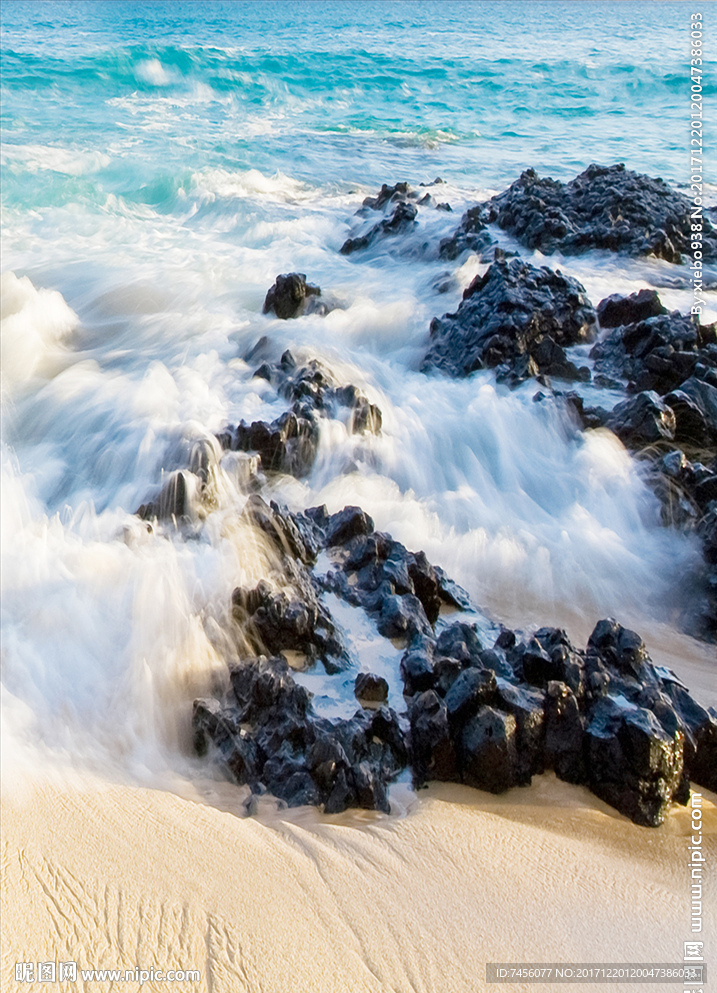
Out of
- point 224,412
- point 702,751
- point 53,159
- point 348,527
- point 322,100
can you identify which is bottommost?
point 702,751

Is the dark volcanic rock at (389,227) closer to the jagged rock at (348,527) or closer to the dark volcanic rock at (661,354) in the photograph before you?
the dark volcanic rock at (661,354)

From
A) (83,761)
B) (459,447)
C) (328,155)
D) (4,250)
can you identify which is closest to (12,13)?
(328,155)

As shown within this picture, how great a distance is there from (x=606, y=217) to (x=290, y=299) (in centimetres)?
423

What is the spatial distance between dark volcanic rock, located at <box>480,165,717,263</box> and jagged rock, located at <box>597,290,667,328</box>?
2.22 metres

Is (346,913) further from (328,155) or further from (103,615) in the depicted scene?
(328,155)

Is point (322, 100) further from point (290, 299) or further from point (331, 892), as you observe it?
point (331, 892)

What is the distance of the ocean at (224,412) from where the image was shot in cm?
364

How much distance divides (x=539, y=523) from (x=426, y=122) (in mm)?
19251

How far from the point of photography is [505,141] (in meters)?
18.9

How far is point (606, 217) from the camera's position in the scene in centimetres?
969

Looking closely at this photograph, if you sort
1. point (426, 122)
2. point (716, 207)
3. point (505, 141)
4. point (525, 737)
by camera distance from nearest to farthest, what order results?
point (525, 737) < point (716, 207) < point (505, 141) < point (426, 122)

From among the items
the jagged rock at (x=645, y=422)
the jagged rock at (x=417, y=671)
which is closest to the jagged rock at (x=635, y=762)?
the jagged rock at (x=417, y=671)

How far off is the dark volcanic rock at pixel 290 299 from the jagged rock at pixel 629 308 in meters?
2.81

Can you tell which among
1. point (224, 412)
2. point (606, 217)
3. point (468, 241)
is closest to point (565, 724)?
point (224, 412)
